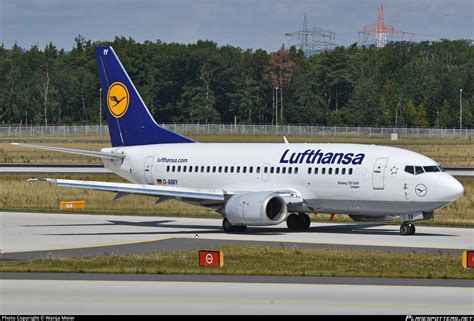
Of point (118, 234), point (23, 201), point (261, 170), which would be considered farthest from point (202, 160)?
point (23, 201)

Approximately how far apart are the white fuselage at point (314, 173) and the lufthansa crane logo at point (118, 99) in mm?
2745

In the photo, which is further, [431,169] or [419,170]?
[431,169]

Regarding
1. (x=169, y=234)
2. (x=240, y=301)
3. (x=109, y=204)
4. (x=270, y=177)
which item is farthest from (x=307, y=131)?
(x=240, y=301)

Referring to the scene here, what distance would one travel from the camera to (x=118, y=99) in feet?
198

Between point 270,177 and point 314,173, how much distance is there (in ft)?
8.64

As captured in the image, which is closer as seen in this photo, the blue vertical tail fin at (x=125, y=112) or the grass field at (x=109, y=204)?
the blue vertical tail fin at (x=125, y=112)

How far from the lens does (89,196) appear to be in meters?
73.9

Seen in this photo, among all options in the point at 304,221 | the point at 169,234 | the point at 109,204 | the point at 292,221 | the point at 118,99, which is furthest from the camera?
the point at 109,204

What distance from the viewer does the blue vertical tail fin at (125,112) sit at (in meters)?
59.5

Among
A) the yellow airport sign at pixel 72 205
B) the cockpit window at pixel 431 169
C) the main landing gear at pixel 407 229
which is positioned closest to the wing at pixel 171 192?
the main landing gear at pixel 407 229

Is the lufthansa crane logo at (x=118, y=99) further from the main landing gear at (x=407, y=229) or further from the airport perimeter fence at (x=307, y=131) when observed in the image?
the airport perimeter fence at (x=307, y=131)

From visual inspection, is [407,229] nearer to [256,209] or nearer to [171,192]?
[256,209]

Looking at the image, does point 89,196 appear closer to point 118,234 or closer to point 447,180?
point 118,234

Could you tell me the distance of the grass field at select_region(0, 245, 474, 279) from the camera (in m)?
35.4
